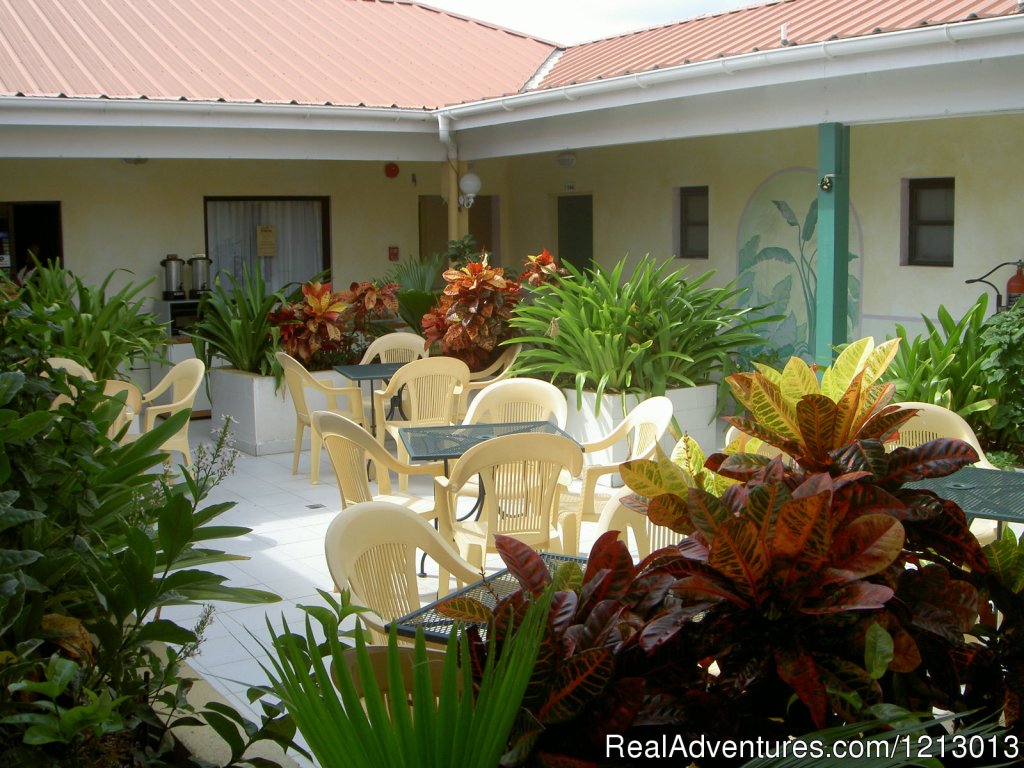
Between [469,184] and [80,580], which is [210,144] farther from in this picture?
[80,580]

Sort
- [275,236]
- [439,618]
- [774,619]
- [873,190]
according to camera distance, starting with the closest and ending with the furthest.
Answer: [774,619], [439,618], [873,190], [275,236]

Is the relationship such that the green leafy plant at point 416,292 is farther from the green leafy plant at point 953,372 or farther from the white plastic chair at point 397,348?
the green leafy plant at point 953,372

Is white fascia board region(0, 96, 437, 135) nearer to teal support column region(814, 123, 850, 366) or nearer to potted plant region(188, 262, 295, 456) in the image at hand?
potted plant region(188, 262, 295, 456)

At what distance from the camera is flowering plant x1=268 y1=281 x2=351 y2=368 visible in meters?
10.0

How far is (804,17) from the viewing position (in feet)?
33.0

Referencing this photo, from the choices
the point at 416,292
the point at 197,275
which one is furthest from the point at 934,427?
the point at 197,275

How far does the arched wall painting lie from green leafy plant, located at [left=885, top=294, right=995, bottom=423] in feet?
12.0

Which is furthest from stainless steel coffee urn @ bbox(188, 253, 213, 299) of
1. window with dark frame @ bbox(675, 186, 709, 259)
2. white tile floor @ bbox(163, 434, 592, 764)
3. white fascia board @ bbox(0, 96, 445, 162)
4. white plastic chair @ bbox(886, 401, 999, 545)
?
white plastic chair @ bbox(886, 401, 999, 545)

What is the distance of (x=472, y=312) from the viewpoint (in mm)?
9430

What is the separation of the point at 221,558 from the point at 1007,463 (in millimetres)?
5281

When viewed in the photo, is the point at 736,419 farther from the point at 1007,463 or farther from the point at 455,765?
the point at 1007,463

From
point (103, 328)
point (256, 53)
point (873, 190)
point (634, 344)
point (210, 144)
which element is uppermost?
point (256, 53)

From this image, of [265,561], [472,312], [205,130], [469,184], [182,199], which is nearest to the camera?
[265,561]

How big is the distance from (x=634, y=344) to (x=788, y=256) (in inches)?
143
